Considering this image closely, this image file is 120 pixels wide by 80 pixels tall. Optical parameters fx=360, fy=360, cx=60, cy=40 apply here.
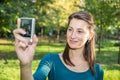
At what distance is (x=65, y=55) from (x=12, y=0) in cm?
1600

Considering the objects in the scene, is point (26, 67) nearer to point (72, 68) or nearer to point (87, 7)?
point (72, 68)

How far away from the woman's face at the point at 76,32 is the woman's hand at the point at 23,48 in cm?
59

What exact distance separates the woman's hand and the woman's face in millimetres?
587

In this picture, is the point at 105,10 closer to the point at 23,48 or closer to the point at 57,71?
the point at 57,71

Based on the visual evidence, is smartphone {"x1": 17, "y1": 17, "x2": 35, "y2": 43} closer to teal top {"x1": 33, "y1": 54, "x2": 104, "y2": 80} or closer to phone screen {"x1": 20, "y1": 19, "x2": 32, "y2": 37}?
phone screen {"x1": 20, "y1": 19, "x2": 32, "y2": 37}

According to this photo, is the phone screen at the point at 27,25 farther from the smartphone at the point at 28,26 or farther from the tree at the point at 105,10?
the tree at the point at 105,10

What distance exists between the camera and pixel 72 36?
2885mm

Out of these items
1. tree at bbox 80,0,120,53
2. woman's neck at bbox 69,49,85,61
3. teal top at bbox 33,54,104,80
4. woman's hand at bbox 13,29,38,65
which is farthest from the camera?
tree at bbox 80,0,120,53

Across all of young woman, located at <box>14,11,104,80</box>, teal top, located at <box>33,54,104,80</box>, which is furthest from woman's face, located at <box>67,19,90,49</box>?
teal top, located at <box>33,54,104,80</box>

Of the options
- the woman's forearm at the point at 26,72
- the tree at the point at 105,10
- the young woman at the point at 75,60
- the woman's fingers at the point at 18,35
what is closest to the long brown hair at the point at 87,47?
the young woman at the point at 75,60

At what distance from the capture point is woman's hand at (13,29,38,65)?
2311mm

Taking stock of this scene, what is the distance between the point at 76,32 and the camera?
2898mm

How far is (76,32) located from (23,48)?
27.1 inches

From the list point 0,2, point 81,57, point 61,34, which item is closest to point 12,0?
point 0,2
